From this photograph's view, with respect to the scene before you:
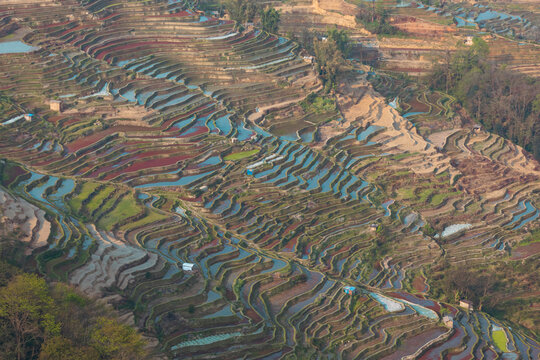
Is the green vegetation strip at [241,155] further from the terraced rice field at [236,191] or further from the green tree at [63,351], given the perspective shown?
the green tree at [63,351]

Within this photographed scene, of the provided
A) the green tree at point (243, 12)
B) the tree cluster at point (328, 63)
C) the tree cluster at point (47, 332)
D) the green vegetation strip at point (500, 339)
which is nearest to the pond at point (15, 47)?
the green tree at point (243, 12)

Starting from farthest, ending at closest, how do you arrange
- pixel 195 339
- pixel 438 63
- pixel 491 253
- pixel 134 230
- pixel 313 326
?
pixel 438 63 → pixel 491 253 → pixel 134 230 → pixel 313 326 → pixel 195 339

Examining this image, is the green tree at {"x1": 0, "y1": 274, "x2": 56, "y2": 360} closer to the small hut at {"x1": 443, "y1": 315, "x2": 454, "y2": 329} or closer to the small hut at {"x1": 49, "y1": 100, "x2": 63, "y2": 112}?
the small hut at {"x1": 443, "y1": 315, "x2": 454, "y2": 329}

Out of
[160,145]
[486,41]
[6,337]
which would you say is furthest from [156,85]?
[486,41]

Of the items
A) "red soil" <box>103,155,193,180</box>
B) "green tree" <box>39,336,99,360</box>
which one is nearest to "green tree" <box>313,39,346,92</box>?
"red soil" <box>103,155,193,180</box>

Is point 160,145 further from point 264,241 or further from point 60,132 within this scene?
point 264,241
